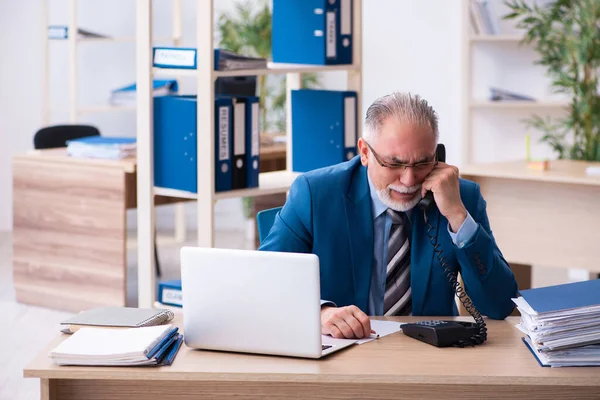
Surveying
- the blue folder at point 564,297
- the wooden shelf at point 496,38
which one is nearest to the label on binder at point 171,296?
the blue folder at point 564,297

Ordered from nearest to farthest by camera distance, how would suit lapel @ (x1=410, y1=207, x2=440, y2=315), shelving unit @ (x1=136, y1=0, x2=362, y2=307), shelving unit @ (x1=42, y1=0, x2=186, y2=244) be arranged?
suit lapel @ (x1=410, y1=207, x2=440, y2=315) < shelving unit @ (x1=136, y1=0, x2=362, y2=307) < shelving unit @ (x1=42, y1=0, x2=186, y2=244)

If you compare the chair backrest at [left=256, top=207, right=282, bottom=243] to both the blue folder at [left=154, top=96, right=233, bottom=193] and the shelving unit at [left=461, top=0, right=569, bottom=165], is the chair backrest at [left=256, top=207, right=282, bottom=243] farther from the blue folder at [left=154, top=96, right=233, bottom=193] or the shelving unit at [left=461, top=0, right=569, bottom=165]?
the shelving unit at [left=461, top=0, right=569, bottom=165]

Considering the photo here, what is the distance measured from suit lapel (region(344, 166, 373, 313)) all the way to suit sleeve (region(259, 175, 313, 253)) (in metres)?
→ 0.11

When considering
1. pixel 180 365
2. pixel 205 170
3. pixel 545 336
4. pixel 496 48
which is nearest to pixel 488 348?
pixel 545 336

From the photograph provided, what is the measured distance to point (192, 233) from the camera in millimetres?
7711

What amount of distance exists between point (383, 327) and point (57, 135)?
381 centimetres

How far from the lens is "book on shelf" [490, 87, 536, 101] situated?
705 centimetres

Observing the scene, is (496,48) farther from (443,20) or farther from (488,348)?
(488,348)

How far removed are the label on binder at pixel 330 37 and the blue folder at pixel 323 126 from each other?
0.55 feet

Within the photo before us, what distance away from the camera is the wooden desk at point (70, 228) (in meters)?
5.01

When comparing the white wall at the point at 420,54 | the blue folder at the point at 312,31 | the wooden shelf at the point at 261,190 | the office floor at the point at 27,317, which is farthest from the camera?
the white wall at the point at 420,54

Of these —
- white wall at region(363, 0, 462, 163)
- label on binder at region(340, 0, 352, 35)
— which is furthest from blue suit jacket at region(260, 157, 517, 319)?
white wall at region(363, 0, 462, 163)

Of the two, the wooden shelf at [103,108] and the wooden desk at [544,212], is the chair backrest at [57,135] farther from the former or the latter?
the wooden desk at [544,212]

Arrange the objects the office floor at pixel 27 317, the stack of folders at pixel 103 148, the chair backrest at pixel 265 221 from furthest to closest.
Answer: the stack of folders at pixel 103 148, the office floor at pixel 27 317, the chair backrest at pixel 265 221
